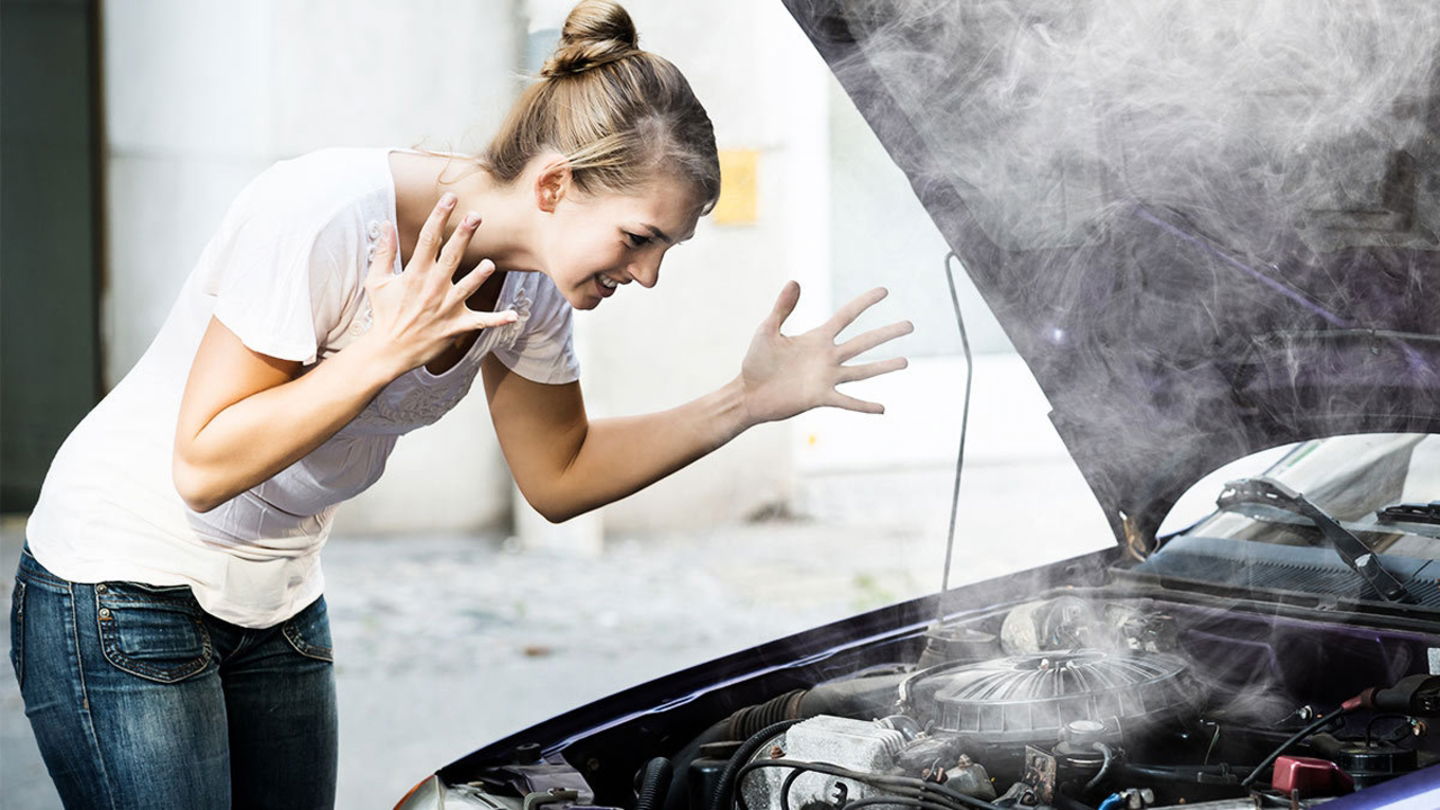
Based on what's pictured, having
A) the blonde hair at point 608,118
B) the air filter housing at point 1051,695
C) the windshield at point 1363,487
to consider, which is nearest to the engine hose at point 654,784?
the air filter housing at point 1051,695

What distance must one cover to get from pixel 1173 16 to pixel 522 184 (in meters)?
0.83

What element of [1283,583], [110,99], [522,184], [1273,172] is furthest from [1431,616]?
[110,99]

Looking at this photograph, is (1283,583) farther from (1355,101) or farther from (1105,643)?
(1355,101)

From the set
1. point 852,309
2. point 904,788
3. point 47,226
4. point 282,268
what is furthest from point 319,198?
point 47,226

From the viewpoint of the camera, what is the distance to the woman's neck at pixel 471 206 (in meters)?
1.57

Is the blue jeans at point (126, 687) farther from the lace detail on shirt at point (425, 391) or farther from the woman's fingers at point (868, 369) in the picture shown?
the woman's fingers at point (868, 369)

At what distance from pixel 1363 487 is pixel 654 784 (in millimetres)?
1141

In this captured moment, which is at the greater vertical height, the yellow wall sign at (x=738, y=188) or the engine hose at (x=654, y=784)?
the yellow wall sign at (x=738, y=188)

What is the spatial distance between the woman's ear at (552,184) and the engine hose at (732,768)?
67cm

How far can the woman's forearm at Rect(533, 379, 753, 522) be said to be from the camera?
1831 mm

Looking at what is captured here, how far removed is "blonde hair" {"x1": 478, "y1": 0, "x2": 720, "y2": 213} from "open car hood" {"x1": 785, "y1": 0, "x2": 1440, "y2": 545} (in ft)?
0.71

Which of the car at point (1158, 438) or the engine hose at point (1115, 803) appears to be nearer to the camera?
the engine hose at point (1115, 803)

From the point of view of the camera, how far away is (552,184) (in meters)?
1.54

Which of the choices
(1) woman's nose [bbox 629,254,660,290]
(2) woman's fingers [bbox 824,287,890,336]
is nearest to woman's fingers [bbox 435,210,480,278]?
(1) woman's nose [bbox 629,254,660,290]
